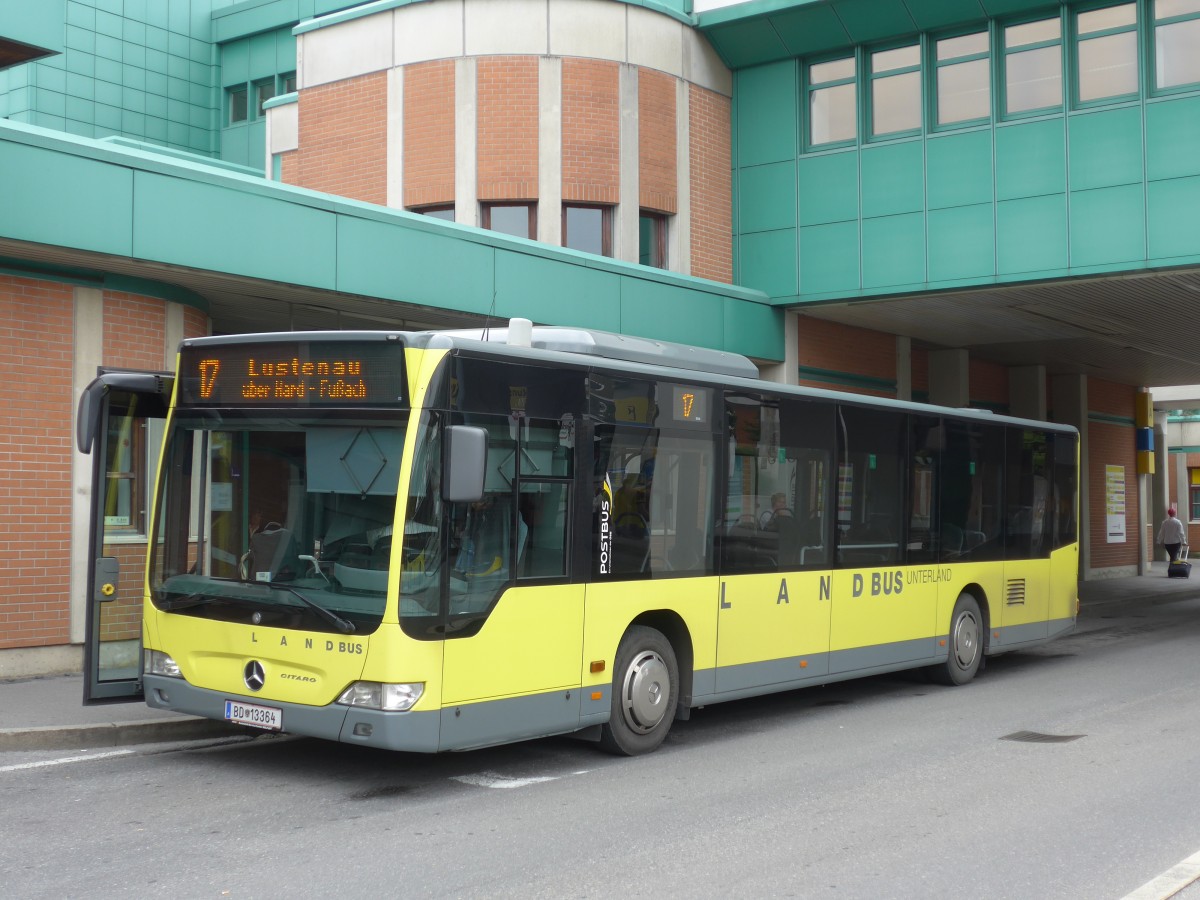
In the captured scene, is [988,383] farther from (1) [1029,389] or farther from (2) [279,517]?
(2) [279,517]

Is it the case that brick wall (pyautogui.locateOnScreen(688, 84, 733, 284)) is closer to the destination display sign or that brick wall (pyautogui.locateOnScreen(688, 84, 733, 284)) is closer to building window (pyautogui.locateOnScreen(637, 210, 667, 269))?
building window (pyautogui.locateOnScreen(637, 210, 667, 269))

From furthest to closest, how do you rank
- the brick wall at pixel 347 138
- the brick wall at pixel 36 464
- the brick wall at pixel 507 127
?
the brick wall at pixel 347 138
the brick wall at pixel 507 127
the brick wall at pixel 36 464

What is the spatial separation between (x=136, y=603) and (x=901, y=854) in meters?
5.61

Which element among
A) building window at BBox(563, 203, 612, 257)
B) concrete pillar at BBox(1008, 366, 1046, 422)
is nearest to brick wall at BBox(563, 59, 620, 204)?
building window at BBox(563, 203, 612, 257)

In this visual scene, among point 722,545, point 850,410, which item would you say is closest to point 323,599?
point 722,545

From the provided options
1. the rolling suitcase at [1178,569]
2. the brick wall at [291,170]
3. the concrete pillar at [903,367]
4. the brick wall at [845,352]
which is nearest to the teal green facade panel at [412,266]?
the brick wall at [291,170]

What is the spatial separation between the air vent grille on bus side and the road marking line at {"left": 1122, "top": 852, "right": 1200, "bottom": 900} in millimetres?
8014

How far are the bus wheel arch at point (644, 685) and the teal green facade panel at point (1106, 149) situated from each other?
1106 cm

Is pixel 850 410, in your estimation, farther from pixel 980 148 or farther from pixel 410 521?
pixel 980 148

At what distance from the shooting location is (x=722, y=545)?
9586 mm

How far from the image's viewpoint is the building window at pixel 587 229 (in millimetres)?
19094

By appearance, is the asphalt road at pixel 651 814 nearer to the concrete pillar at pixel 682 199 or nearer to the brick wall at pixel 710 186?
the concrete pillar at pixel 682 199

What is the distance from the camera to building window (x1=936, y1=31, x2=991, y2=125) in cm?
1834

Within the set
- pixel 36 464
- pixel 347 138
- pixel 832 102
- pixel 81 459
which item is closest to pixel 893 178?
pixel 832 102
